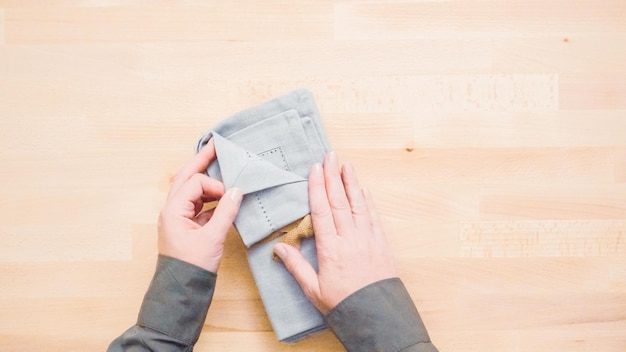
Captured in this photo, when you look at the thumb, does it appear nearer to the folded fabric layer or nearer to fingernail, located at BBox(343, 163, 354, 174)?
→ the folded fabric layer

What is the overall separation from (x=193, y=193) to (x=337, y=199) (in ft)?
0.63

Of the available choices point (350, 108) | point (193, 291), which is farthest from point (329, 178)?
point (193, 291)

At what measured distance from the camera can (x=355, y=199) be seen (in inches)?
Answer: 29.9

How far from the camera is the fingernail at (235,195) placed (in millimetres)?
723

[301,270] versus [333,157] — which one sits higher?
[333,157]

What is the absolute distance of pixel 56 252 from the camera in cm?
82

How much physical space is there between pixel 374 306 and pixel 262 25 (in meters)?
0.43

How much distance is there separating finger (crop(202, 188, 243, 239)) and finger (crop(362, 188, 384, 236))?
176 millimetres

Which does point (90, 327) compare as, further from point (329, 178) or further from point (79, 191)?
A: point (329, 178)

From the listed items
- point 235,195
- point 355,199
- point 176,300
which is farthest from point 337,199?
point 176,300

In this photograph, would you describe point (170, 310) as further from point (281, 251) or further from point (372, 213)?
point (372, 213)

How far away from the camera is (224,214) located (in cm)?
72

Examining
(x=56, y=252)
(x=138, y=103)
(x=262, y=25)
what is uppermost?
(x=262, y=25)

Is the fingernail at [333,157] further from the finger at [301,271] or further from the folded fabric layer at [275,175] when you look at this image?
the finger at [301,271]
